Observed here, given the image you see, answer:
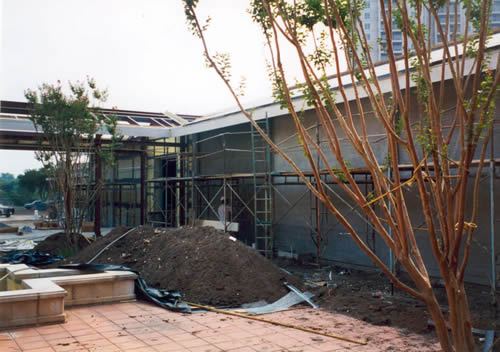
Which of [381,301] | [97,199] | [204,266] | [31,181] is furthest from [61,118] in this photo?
[31,181]

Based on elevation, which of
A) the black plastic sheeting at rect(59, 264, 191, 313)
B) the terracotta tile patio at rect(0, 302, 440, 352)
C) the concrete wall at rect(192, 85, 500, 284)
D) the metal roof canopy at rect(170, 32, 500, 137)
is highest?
the metal roof canopy at rect(170, 32, 500, 137)

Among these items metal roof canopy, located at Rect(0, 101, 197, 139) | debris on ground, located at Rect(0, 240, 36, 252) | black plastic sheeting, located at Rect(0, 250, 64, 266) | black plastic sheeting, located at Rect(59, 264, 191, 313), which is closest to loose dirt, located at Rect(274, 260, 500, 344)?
black plastic sheeting, located at Rect(59, 264, 191, 313)

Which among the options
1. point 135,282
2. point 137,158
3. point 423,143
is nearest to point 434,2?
point 423,143

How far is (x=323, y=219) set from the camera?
44.0 feet

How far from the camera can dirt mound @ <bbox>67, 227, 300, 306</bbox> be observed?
908cm

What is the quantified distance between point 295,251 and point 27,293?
28.8 ft

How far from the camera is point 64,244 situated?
15.0 meters

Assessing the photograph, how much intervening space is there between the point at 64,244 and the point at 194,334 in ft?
31.6

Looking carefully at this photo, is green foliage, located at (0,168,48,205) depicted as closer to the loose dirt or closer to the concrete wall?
the concrete wall

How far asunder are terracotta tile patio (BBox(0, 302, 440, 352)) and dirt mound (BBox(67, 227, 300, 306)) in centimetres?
108

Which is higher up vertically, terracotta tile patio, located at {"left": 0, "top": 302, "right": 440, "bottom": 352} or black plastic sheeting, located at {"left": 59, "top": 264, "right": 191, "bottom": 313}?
black plastic sheeting, located at {"left": 59, "top": 264, "right": 191, "bottom": 313}

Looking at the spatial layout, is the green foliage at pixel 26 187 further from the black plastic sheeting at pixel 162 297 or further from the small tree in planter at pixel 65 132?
the black plastic sheeting at pixel 162 297

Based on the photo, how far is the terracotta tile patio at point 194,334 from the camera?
6160 millimetres

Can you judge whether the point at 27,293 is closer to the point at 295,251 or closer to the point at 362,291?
the point at 362,291
